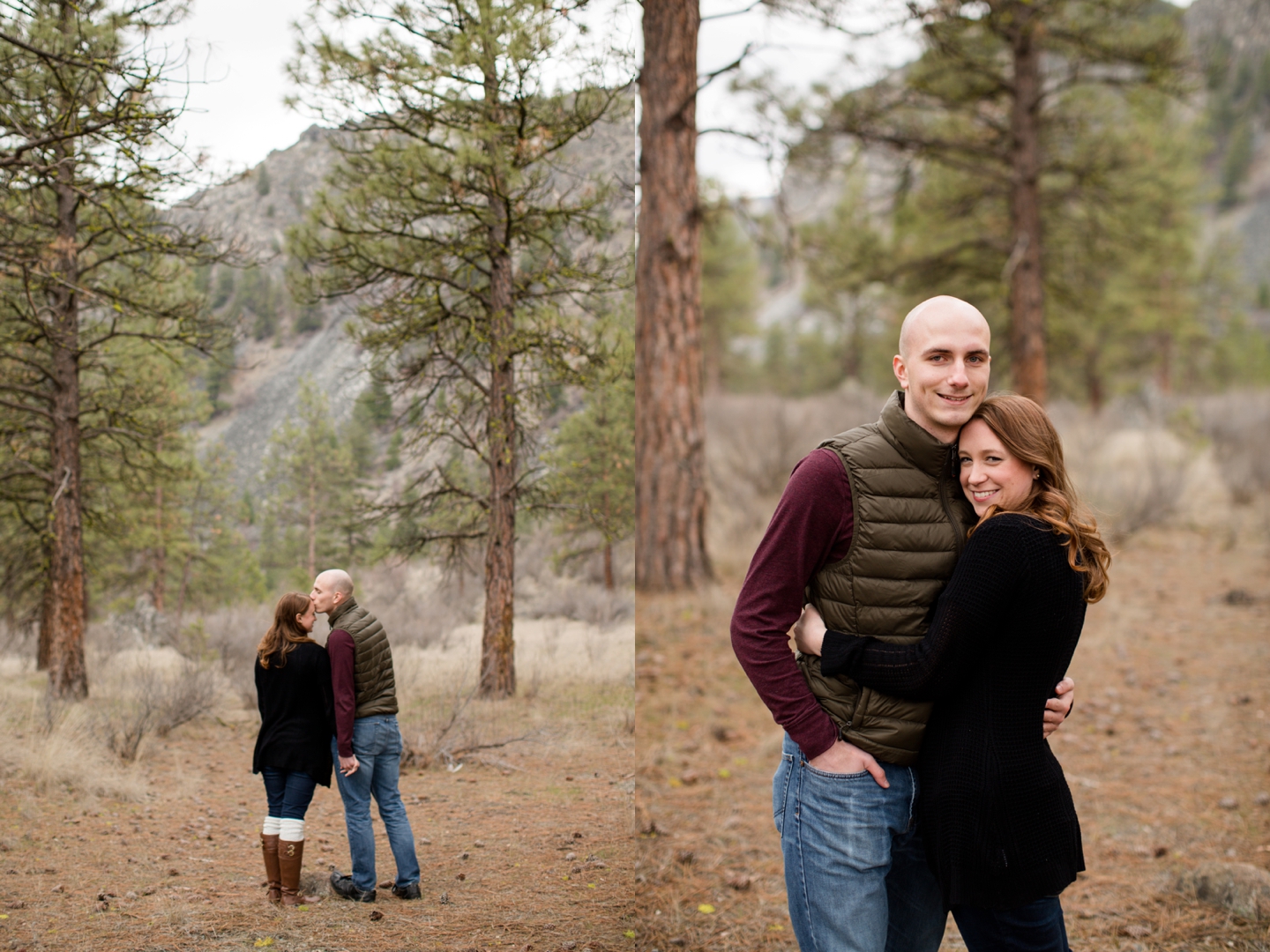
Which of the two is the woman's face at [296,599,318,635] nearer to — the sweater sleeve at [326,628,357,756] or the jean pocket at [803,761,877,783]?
the sweater sleeve at [326,628,357,756]

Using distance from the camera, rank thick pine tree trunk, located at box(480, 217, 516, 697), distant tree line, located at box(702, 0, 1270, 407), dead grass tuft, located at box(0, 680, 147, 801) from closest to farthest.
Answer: dead grass tuft, located at box(0, 680, 147, 801) → thick pine tree trunk, located at box(480, 217, 516, 697) → distant tree line, located at box(702, 0, 1270, 407)

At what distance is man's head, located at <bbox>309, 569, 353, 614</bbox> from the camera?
9.90 feet

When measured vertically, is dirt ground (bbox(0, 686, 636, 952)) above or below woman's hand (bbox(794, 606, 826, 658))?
below

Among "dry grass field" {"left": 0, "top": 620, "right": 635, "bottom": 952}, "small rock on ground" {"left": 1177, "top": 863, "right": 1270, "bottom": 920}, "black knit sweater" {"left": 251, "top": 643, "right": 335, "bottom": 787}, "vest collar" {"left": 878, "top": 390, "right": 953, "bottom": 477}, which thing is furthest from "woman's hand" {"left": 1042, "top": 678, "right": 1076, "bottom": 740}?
"small rock on ground" {"left": 1177, "top": 863, "right": 1270, "bottom": 920}

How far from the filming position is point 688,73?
26.7ft

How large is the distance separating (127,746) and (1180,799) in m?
5.38

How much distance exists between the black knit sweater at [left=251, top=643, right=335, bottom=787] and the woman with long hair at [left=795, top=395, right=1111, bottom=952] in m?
1.69

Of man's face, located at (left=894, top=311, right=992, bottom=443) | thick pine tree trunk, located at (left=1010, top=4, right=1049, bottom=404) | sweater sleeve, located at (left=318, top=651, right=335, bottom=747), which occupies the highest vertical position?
thick pine tree trunk, located at (left=1010, top=4, right=1049, bottom=404)

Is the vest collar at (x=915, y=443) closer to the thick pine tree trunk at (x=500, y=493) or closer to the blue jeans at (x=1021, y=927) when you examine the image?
the blue jeans at (x=1021, y=927)

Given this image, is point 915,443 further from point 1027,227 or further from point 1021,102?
point 1021,102

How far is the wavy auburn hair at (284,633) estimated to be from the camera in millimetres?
2941

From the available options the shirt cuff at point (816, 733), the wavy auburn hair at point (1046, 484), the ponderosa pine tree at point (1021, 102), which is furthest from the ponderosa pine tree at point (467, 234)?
the ponderosa pine tree at point (1021, 102)

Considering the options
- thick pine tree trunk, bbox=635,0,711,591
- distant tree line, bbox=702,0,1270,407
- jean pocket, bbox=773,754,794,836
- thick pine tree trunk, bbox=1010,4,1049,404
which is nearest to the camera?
jean pocket, bbox=773,754,794,836

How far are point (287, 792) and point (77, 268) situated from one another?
1807mm
